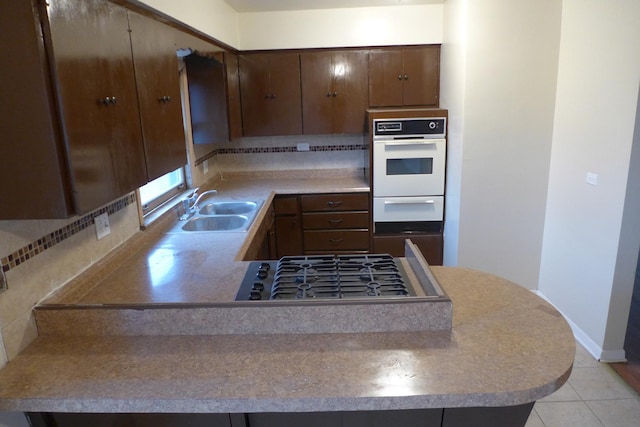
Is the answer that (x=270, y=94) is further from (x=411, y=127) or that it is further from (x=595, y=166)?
(x=595, y=166)

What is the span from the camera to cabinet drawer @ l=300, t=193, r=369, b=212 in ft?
13.0

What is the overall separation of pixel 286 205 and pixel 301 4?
1670mm

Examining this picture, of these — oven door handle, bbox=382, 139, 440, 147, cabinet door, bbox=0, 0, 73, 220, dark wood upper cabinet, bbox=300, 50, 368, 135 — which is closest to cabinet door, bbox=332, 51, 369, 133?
dark wood upper cabinet, bbox=300, 50, 368, 135

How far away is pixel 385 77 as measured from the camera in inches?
156

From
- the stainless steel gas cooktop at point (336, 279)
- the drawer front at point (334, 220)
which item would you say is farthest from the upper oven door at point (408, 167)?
the stainless steel gas cooktop at point (336, 279)

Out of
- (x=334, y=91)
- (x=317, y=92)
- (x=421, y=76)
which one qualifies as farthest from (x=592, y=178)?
(x=317, y=92)

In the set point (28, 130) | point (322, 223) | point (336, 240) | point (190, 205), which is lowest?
point (336, 240)

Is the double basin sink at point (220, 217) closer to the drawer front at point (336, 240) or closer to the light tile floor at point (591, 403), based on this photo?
the drawer front at point (336, 240)

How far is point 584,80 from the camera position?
112 inches

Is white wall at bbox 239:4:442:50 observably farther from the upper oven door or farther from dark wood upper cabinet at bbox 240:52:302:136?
the upper oven door

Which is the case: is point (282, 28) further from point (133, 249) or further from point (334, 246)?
point (133, 249)

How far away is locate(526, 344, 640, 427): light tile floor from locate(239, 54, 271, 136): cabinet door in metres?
3.01

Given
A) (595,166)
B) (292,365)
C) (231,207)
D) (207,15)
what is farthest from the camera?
(231,207)

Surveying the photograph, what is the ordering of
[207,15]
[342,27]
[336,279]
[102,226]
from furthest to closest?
[342,27]
[207,15]
[102,226]
[336,279]
